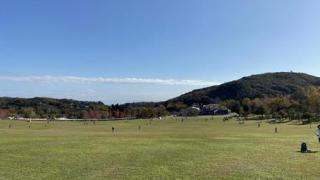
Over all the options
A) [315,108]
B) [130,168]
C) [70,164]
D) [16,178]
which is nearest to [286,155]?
[130,168]

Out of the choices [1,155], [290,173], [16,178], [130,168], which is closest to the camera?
[16,178]

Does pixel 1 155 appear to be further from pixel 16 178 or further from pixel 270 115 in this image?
pixel 270 115

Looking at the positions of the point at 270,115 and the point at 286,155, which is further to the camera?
the point at 270,115

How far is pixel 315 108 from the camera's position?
136875 mm

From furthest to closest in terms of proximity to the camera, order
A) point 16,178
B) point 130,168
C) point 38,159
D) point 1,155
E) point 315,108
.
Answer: point 315,108 < point 1,155 < point 38,159 < point 130,168 < point 16,178

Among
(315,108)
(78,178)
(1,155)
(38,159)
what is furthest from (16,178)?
(315,108)

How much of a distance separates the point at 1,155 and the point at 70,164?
669 centimetres

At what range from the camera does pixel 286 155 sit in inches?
1171

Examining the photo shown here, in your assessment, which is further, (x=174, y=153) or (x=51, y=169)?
(x=174, y=153)

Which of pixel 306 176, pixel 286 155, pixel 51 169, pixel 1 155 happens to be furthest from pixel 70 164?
pixel 286 155

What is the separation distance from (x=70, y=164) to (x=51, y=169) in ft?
6.33

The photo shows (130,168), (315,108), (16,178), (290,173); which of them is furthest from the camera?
(315,108)

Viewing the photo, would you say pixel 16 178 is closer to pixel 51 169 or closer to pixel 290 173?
pixel 51 169

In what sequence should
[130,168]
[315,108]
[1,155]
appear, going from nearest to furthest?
[130,168] → [1,155] → [315,108]
